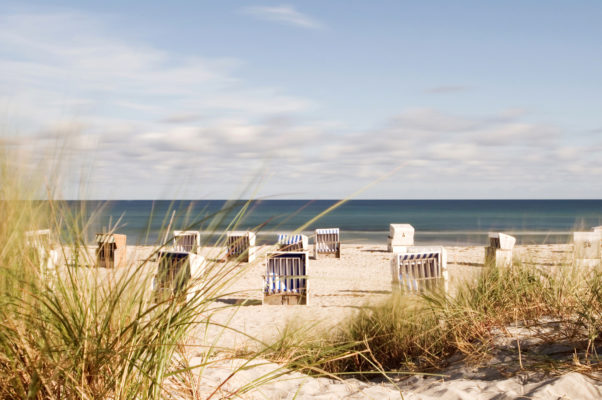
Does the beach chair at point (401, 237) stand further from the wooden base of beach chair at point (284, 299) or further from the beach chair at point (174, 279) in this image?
the beach chair at point (174, 279)

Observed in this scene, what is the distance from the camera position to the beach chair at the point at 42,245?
209cm

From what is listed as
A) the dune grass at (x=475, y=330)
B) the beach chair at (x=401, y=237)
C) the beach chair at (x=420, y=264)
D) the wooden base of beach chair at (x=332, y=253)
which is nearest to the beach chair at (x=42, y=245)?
the dune grass at (x=475, y=330)

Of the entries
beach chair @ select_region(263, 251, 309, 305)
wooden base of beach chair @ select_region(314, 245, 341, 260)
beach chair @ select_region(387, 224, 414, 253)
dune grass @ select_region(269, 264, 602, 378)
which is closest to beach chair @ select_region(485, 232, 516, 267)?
beach chair @ select_region(263, 251, 309, 305)

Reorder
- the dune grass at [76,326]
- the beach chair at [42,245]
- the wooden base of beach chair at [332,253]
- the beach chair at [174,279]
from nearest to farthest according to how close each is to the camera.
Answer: the dune grass at [76,326] → the beach chair at [174,279] → the beach chair at [42,245] → the wooden base of beach chair at [332,253]

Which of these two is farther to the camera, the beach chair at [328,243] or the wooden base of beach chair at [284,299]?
the beach chair at [328,243]

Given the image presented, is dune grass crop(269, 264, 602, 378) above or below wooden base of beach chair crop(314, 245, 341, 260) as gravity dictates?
above

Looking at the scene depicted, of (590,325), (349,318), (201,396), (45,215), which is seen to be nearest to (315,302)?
(349,318)

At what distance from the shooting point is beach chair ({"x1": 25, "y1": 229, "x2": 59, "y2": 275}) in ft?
6.84

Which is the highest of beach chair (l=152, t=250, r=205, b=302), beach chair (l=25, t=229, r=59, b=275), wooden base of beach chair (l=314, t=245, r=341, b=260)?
beach chair (l=25, t=229, r=59, b=275)

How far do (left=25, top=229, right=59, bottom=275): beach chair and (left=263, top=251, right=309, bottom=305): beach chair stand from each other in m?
5.62

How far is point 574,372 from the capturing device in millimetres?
2764

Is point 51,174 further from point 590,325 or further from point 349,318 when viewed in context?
point 590,325

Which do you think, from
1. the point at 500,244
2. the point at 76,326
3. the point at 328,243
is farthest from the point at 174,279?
the point at 328,243

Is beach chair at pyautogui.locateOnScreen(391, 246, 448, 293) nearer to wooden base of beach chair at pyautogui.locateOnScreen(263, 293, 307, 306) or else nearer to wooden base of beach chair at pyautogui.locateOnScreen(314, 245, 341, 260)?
wooden base of beach chair at pyautogui.locateOnScreen(263, 293, 307, 306)
